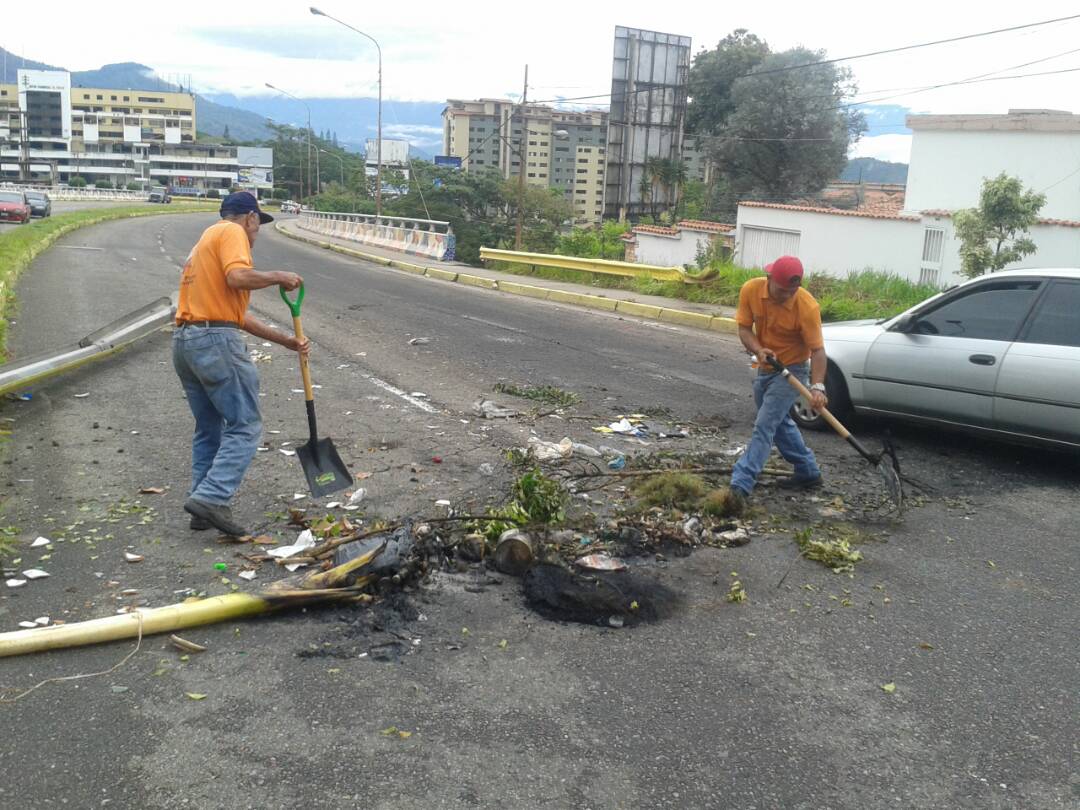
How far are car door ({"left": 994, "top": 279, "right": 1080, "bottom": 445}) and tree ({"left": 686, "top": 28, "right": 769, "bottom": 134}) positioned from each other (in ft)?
145

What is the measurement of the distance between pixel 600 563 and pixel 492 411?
3.77m

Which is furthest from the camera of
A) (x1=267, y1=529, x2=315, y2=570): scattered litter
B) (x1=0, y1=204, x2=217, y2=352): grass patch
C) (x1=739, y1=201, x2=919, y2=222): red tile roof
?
(x1=739, y1=201, x2=919, y2=222): red tile roof

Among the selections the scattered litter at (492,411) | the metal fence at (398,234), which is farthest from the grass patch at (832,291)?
the scattered litter at (492,411)

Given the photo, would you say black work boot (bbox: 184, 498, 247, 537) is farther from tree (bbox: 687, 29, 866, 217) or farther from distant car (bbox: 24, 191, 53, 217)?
distant car (bbox: 24, 191, 53, 217)

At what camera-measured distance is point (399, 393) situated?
934cm

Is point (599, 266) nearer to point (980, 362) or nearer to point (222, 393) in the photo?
point (980, 362)

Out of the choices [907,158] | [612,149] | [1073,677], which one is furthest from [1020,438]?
[612,149]

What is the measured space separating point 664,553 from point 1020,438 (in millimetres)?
3325

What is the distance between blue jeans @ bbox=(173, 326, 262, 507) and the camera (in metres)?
5.14

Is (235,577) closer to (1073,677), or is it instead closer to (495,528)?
(495,528)

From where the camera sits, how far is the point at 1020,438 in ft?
22.5

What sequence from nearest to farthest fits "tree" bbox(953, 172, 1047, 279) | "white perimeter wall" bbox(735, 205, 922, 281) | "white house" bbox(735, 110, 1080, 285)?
"tree" bbox(953, 172, 1047, 279) < "white house" bbox(735, 110, 1080, 285) < "white perimeter wall" bbox(735, 205, 922, 281)

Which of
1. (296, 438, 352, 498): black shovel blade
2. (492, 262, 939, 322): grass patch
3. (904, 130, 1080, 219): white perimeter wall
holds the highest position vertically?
(904, 130, 1080, 219): white perimeter wall

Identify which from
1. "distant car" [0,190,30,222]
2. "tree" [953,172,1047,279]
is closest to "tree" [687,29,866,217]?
"tree" [953,172,1047,279]
